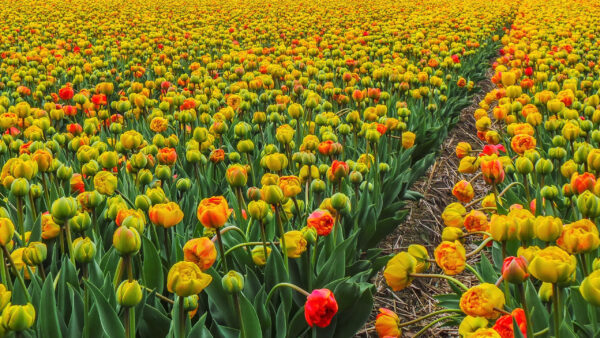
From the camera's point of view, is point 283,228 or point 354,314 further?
point 283,228

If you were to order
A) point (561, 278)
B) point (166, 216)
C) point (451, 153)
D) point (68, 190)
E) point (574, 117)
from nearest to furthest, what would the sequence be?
point (561, 278)
point (166, 216)
point (68, 190)
point (574, 117)
point (451, 153)

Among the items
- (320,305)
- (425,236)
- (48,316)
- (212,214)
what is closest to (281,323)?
(320,305)

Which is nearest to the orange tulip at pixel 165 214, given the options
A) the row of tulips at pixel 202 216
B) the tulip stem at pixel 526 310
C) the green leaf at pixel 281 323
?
the row of tulips at pixel 202 216

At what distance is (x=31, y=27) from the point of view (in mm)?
8734

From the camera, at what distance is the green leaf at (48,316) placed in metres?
1.44

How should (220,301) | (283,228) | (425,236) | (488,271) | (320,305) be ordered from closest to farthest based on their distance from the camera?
(320,305) < (220,301) < (488,271) < (283,228) < (425,236)

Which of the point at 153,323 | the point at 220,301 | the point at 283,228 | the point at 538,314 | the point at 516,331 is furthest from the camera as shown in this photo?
the point at 283,228

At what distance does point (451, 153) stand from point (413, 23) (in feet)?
17.4

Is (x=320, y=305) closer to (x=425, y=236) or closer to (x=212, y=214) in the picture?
(x=212, y=214)

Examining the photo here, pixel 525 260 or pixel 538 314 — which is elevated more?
pixel 525 260

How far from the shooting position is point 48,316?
1.45 m

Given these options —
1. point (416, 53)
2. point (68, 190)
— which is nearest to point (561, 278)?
point (68, 190)

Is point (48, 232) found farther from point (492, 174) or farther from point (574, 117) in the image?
point (574, 117)

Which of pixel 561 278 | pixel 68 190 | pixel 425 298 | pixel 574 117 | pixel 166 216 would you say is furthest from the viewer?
pixel 574 117
